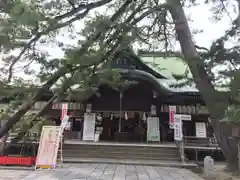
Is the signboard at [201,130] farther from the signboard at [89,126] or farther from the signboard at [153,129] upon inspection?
the signboard at [89,126]

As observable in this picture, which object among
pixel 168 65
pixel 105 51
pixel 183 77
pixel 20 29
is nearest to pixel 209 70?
pixel 183 77

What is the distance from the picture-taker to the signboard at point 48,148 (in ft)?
31.9

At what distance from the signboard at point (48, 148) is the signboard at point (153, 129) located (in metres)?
6.77

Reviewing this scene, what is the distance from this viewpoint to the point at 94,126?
53.0 ft

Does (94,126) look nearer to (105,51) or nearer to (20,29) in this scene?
(105,51)

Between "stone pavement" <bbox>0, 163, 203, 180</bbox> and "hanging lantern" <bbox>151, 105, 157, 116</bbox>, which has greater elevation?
"hanging lantern" <bbox>151, 105, 157, 116</bbox>

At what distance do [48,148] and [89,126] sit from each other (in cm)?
606

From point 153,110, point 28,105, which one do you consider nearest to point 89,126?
point 153,110

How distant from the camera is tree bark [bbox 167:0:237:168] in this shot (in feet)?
29.4

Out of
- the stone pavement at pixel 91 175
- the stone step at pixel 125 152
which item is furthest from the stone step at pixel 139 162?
the stone pavement at pixel 91 175

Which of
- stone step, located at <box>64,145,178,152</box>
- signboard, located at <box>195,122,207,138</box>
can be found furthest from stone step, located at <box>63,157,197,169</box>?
signboard, located at <box>195,122,207,138</box>

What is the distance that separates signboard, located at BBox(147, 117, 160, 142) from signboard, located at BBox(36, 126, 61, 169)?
266 inches

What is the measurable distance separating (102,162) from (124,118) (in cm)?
596

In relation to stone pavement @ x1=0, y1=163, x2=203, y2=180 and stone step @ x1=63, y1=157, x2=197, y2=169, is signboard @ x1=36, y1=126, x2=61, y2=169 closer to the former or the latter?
stone pavement @ x1=0, y1=163, x2=203, y2=180
